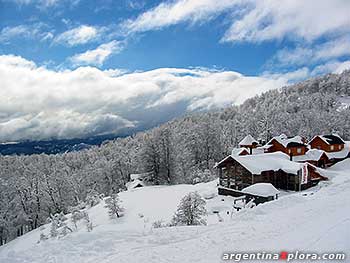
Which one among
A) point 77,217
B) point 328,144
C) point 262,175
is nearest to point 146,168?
point 77,217

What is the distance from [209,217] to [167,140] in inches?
1105

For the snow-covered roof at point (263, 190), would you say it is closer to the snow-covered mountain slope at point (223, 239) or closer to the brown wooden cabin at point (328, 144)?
the snow-covered mountain slope at point (223, 239)

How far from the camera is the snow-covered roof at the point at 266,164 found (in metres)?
36.1

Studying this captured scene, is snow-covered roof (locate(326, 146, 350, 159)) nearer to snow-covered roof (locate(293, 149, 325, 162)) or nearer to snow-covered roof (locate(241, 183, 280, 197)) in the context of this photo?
snow-covered roof (locate(293, 149, 325, 162))

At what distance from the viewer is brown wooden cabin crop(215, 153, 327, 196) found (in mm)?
36094

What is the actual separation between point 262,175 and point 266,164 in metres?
1.42

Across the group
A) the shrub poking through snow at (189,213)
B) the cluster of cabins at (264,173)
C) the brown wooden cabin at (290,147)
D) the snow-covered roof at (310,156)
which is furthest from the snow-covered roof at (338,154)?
the shrub poking through snow at (189,213)

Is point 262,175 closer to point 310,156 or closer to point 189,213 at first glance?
point 310,156

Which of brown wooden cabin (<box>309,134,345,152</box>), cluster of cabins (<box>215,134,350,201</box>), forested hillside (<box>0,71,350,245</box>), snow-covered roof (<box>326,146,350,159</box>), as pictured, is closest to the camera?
cluster of cabins (<box>215,134,350,201</box>)

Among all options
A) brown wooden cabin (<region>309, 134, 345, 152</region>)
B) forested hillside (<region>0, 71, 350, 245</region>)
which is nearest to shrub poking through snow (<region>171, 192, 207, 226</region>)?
forested hillside (<region>0, 71, 350, 245</region>)

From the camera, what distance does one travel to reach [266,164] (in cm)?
3731

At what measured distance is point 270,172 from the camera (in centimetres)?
3722

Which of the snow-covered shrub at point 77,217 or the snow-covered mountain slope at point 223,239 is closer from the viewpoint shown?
the snow-covered mountain slope at point 223,239

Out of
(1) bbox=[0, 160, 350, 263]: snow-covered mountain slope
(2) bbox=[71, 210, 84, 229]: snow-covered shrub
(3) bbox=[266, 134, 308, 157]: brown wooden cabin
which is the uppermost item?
(3) bbox=[266, 134, 308, 157]: brown wooden cabin
